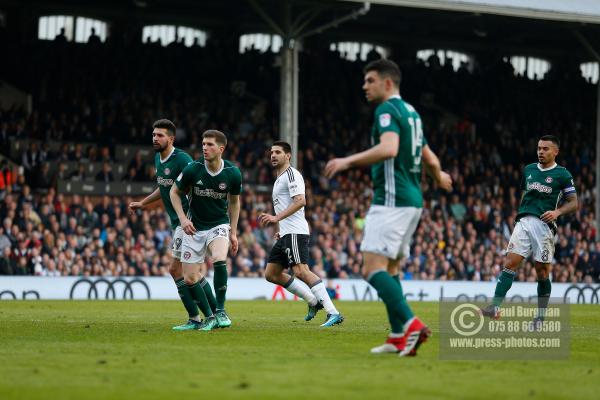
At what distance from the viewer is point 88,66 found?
34156 millimetres

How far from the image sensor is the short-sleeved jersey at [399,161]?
8.98 meters

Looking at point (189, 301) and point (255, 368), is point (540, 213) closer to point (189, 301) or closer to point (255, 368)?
point (189, 301)

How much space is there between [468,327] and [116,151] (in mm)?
21109

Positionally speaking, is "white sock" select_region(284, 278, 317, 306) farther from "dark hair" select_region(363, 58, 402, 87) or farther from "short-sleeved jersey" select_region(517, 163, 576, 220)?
"dark hair" select_region(363, 58, 402, 87)

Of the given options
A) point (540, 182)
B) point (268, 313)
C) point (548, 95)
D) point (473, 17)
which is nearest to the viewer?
point (540, 182)

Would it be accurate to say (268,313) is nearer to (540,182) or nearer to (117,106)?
(540,182)

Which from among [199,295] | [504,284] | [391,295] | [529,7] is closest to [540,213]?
[504,284]

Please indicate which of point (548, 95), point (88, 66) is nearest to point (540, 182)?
point (88, 66)

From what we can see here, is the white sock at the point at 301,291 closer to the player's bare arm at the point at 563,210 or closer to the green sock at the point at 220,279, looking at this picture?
the green sock at the point at 220,279

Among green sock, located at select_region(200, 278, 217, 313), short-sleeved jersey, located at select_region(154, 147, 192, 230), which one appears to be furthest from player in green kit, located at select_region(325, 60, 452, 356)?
green sock, located at select_region(200, 278, 217, 313)

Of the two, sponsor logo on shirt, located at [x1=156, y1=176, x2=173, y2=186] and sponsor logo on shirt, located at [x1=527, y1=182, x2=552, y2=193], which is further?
sponsor logo on shirt, located at [x1=527, y1=182, x2=552, y2=193]

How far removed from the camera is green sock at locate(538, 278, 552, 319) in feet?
44.6

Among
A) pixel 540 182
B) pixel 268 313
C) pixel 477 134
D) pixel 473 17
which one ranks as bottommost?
pixel 268 313

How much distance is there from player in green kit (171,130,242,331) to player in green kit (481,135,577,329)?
383cm
